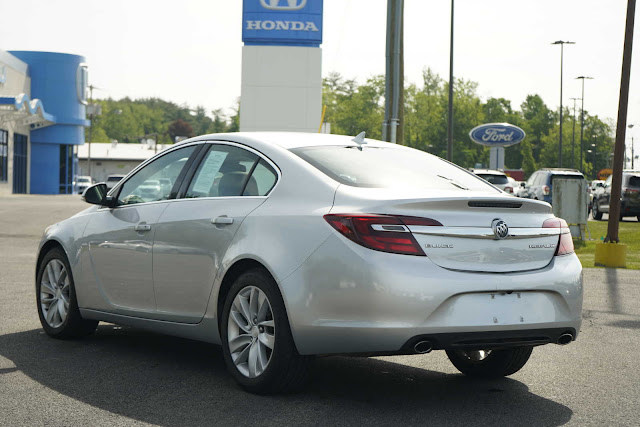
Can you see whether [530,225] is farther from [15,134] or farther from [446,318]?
[15,134]

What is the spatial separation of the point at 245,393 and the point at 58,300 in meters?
2.65

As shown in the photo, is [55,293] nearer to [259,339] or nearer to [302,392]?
[259,339]

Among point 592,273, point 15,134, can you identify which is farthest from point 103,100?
point 592,273

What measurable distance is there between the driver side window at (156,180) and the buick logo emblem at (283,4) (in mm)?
32462

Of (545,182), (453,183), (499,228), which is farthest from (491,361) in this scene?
(545,182)

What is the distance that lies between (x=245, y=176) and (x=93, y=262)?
1742 mm

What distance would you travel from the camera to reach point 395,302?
5.05m

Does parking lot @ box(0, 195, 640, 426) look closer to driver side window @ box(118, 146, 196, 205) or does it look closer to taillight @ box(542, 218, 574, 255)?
taillight @ box(542, 218, 574, 255)

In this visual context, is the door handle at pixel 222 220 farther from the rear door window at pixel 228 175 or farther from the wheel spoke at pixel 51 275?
the wheel spoke at pixel 51 275

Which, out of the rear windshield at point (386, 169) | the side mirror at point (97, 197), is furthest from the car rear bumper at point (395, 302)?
the side mirror at point (97, 197)

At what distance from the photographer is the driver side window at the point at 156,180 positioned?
687 centimetres

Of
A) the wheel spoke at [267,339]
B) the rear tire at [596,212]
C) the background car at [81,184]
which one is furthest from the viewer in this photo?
the background car at [81,184]

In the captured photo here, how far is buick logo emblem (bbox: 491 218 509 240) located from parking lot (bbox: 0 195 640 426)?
3.23ft

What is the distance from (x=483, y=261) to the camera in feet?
17.4
